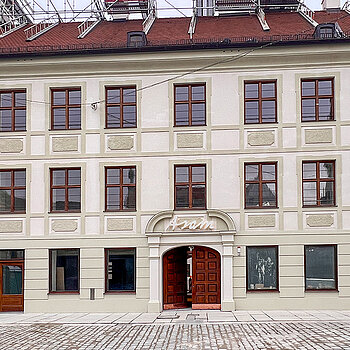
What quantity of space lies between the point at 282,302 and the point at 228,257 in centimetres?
236

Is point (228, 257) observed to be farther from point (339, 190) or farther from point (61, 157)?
point (61, 157)

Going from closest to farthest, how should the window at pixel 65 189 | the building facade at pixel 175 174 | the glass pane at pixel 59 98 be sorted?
the building facade at pixel 175 174
the window at pixel 65 189
the glass pane at pixel 59 98

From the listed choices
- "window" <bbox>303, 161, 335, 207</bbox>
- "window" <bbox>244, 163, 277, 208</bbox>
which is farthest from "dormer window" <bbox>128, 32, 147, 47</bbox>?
"window" <bbox>303, 161, 335, 207</bbox>

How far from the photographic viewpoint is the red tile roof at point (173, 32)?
23.4 m

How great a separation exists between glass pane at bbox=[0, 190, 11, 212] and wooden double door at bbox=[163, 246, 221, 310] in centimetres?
597

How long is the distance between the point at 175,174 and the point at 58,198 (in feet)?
14.1

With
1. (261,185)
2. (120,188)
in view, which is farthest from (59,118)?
(261,185)

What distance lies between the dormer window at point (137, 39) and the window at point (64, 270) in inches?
301

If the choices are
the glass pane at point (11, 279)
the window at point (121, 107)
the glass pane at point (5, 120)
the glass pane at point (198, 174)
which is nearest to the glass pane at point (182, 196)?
the glass pane at point (198, 174)

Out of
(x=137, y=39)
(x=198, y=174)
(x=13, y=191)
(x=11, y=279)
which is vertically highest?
(x=137, y=39)

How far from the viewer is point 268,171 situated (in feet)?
74.4

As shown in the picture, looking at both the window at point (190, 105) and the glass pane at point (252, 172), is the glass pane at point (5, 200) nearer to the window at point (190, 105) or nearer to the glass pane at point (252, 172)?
the window at point (190, 105)

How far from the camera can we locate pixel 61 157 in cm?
2320

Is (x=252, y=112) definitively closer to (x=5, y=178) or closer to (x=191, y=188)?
(x=191, y=188)
